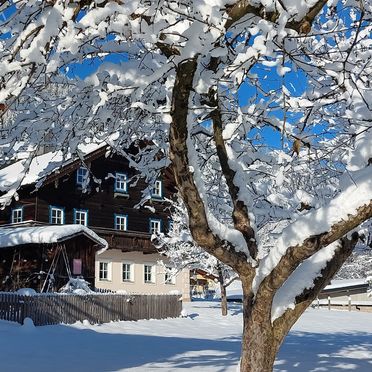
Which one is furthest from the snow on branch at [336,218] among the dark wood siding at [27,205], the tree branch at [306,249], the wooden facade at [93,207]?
the dark wood siding at [27,205]

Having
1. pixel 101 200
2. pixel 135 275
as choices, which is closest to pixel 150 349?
pixel 101 200

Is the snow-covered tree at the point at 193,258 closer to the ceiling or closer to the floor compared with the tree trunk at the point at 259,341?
closer to the ceiling

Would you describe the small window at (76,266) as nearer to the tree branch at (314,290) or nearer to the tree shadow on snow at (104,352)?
the tree shadow on snow at (104,352)

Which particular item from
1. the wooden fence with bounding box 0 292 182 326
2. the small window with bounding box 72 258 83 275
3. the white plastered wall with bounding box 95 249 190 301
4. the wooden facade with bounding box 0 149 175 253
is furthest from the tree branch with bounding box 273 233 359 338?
the white plastered wall with bounding box 95 249 190 301

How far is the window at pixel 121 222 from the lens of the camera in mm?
37156

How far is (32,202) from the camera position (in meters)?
32.9

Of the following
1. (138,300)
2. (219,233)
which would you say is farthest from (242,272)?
(138,300)

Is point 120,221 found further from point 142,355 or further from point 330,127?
point 330,127

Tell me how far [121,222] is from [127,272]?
3.37 metres

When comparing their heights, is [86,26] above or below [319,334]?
above

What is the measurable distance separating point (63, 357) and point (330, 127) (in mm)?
7772

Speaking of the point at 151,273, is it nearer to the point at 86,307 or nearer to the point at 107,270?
the point at 107,270

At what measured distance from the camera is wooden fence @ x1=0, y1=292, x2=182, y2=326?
64.3 feet

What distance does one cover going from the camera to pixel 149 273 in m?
39.2
